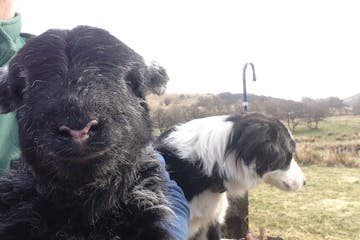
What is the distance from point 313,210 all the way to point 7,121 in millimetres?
9063

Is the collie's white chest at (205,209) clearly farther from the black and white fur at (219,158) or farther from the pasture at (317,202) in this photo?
the pasture at (317,202)

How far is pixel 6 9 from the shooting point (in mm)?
3453

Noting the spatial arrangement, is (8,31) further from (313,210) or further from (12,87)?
(313,210)

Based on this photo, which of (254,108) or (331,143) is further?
(331,143)

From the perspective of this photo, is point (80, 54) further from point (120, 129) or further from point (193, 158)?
point (193, 158)

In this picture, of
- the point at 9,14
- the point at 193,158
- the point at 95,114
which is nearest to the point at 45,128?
the point at 95,114

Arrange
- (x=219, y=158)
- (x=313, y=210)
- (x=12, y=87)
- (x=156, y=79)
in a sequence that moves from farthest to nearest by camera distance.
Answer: (x=313, y=210) → (x=219, y=158) → (x=156, y=79) → (x=12, y=87)

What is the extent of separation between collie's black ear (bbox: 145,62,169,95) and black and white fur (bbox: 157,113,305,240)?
2851 mm

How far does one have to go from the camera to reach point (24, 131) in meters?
2.26

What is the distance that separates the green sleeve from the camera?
10.4 feet

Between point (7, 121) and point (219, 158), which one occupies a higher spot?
point (7, 121)

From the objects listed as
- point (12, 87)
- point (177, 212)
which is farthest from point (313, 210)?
point (12, 87)

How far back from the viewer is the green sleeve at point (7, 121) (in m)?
3.18

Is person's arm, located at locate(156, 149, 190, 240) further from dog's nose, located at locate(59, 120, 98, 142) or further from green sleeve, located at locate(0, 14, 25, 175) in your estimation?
green sleeve, located at locate(0, 14, 25, 175)
